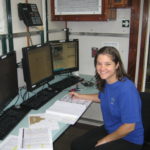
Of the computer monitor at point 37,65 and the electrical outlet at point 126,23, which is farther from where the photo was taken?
the electrical outlet at point 126,23

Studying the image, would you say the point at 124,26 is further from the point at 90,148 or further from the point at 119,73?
the point at 90,148

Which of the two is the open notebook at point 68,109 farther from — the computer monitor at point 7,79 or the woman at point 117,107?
the computer monitor at point 7,79

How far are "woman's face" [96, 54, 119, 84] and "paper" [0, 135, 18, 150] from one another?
2.34 feet

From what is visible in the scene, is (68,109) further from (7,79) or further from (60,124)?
(7,79)

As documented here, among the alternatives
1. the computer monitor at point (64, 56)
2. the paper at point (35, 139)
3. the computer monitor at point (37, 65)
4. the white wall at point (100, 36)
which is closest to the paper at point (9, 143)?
the paper at point (35, 139)

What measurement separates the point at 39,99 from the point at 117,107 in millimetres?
683

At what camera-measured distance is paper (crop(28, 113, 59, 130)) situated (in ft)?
4.79

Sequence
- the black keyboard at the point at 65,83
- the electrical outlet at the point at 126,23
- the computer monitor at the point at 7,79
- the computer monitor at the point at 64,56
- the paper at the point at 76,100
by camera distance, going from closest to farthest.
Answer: the computer monitor at the point at 7,79
the paper at the point at 76,100
the black keyboard at the point at 65,83
the computer monitor at the point at 64,56
the electrical outlet at the point at 126,23

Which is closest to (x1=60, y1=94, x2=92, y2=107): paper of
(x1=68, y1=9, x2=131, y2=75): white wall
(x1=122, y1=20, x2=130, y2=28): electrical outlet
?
(x1=68, y1=9, x2=131, y2=75): white wall

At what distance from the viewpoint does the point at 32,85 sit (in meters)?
1.82

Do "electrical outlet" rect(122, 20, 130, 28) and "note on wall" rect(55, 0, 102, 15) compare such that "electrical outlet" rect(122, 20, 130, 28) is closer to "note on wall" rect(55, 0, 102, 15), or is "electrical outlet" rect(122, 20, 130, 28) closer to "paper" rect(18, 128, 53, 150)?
"note on wall" rect(55, 0, 102, 15)

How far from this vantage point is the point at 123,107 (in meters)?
1.44

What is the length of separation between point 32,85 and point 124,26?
1.27 m

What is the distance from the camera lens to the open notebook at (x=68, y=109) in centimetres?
158
